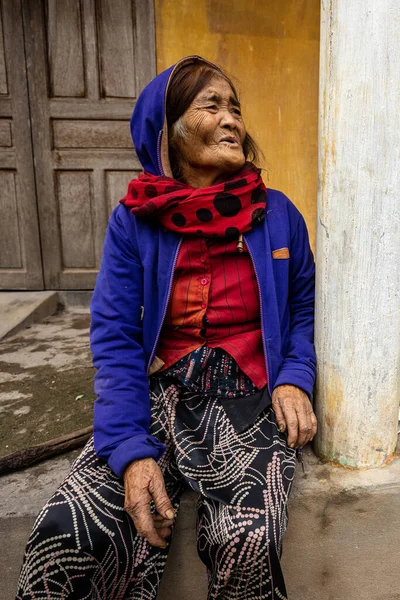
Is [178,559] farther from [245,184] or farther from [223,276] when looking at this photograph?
[245,184]

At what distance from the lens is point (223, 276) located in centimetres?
160

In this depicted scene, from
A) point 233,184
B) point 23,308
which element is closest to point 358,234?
point 233,184

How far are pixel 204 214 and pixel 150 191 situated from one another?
0.63ft

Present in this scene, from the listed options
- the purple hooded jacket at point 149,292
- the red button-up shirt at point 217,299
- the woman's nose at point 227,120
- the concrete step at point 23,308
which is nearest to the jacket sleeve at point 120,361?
the purple hooded jacket at point 149,292

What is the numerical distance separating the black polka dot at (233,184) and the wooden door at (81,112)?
99.4 inches

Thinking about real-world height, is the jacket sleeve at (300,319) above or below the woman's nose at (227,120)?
below

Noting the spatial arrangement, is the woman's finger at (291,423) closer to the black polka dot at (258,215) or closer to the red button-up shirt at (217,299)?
the red button-up shirt at (217,299)

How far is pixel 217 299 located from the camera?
5.24 ft

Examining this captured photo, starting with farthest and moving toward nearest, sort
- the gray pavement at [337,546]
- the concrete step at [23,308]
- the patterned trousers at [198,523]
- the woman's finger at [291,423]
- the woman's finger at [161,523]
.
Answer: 1. the concrete step at [23,308]
2. the gray pavement at [337,546]
3. the woman's finger at [291,423]
4. the woman's finger at [161,523]
5. the patterned trousers at [198,523]

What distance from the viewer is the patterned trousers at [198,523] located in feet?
3.99

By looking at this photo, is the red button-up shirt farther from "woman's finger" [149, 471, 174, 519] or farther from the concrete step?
the concrete step

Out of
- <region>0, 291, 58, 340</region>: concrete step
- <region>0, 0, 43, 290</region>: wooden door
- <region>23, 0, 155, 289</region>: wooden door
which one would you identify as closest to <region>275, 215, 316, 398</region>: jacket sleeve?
<region>0, 291, 58, 340</region>: concrete step

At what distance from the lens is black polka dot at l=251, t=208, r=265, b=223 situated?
1571 mm

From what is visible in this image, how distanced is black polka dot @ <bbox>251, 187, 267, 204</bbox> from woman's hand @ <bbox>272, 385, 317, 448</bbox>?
0.60 m
